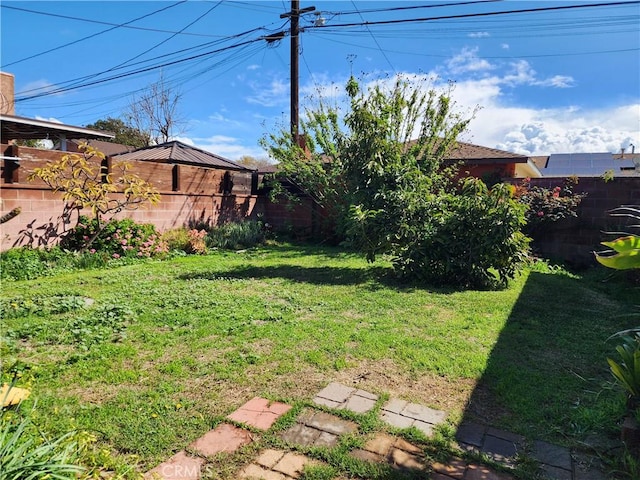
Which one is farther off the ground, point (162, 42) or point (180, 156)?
point (162, 42)

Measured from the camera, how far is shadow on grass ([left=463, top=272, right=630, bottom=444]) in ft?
8.07

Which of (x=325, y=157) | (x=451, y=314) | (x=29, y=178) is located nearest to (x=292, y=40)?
(x=325, y=157)

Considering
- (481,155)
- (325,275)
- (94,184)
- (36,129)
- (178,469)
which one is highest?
(481,155)

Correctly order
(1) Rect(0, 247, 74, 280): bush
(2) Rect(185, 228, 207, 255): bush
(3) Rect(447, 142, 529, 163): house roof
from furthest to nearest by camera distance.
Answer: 1. (3) Rect(447, 142, 529, 163): house roof
2. (2) Rect(185, 228, 207, 255): bush
3. (1) Rect(0, 247, 74, 280): bush

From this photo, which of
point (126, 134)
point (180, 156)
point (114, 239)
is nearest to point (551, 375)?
point (114, 239)

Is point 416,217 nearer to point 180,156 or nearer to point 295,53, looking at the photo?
point 295,53

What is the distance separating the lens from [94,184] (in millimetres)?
7891

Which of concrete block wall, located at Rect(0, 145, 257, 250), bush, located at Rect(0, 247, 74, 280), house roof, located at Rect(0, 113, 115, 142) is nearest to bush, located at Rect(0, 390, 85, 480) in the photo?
bush, located at Rect(0, 247, 74, 280)

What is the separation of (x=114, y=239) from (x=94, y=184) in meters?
1.13

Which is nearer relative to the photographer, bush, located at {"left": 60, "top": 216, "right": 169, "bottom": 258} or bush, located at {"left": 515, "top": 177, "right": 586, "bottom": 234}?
bush, located at {"left": 60, "top": 216, "right": 169, "bottom": 258}

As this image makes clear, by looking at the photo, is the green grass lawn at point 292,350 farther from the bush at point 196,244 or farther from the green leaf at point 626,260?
the bush at point 196,244

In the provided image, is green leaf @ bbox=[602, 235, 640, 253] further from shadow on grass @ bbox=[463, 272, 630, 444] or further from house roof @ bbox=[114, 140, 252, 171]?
house roof @ bbox=[114, 140, 252, 171]

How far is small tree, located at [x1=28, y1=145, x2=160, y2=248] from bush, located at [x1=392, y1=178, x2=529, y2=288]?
5.67 m

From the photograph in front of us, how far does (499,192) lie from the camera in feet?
19.7
